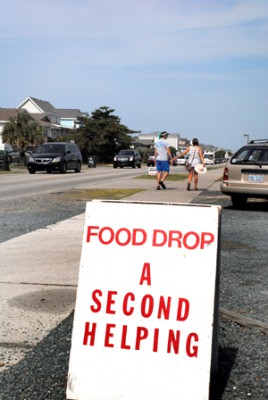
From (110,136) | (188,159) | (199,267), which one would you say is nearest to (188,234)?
(199,267)

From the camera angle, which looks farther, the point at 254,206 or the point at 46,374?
the point at 254,206

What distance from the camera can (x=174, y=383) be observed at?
3.37 meters

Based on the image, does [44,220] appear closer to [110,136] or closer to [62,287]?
[62,287]

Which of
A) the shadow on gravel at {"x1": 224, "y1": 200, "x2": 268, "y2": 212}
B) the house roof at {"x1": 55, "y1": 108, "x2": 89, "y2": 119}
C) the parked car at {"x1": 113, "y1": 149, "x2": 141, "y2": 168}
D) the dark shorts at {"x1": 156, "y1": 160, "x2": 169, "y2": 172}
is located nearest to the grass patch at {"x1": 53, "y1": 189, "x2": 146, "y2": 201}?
the dark shorts at {"x1": 156, "y1": 160, "x2": 169, "y2": 172}

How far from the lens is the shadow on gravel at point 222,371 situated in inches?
147

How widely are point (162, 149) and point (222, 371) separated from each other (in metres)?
15.1

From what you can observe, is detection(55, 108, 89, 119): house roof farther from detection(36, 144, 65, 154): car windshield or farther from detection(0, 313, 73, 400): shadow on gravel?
detection(0, 313, 73, 400): shadow on gravel

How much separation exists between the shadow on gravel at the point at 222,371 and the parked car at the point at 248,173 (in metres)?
9.70

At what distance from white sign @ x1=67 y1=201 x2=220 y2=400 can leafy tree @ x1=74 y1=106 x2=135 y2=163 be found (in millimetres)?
75972

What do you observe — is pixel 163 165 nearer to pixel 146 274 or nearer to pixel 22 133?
pixel 146 274

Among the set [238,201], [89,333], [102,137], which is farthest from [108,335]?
[102,137]

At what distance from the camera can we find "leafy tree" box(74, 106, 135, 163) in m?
80.0

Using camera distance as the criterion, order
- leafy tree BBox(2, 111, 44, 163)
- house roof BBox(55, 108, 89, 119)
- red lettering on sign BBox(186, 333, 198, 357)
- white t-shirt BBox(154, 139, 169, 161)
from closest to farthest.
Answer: red lettering on sign BBox(186, 333, 198, 357), white t-shirt BBox(154, 139, 169, 161), leafy tree BBox(2, 111, 44, 163), house roof BBox(55, 108, 89, 119)

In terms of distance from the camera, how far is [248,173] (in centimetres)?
1404
